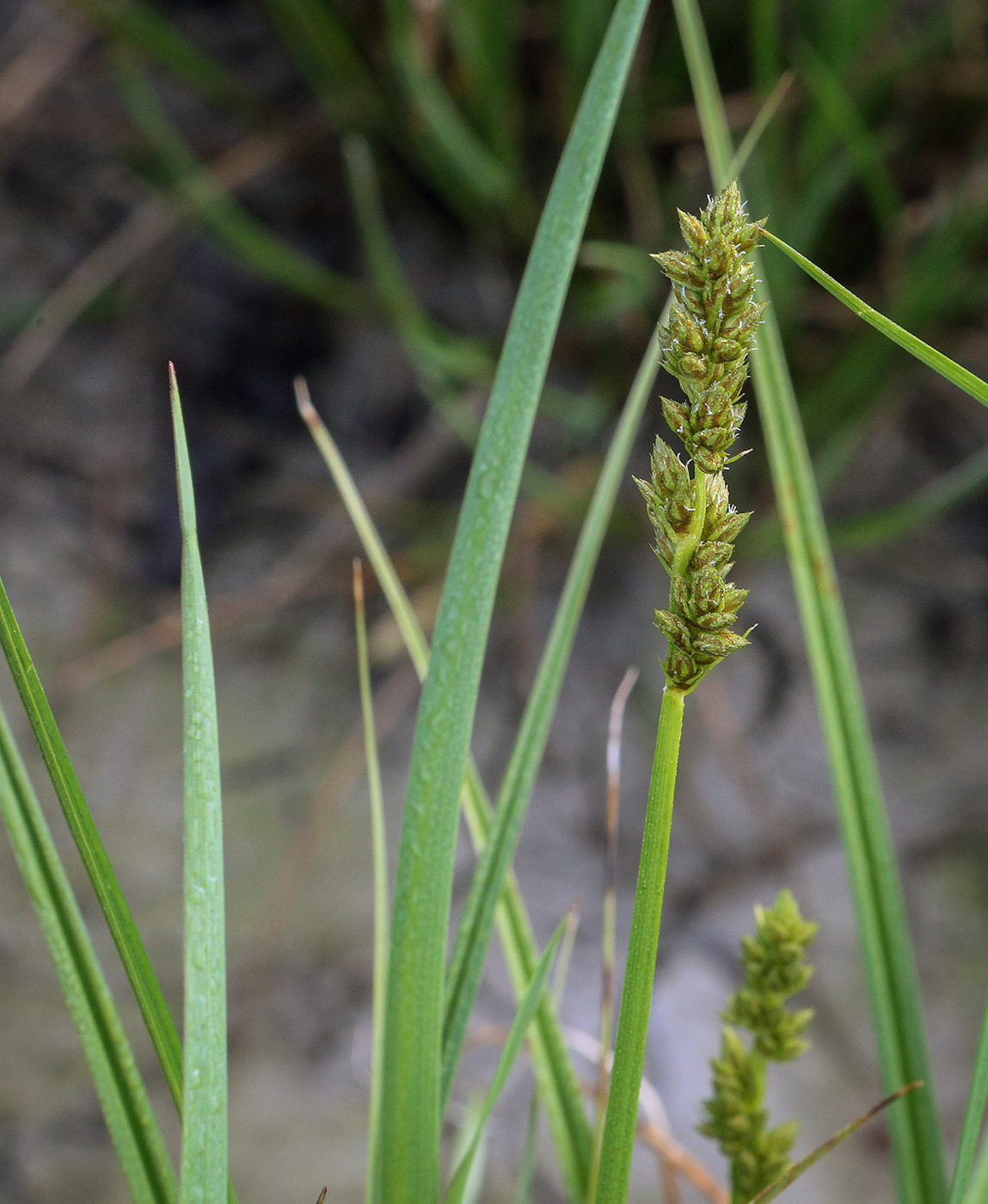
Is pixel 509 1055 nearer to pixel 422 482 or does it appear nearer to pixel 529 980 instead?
pixel 529 980

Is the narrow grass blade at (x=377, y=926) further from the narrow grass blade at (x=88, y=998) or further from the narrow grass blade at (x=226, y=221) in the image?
the narrow grass blade at (x=226, y=221)

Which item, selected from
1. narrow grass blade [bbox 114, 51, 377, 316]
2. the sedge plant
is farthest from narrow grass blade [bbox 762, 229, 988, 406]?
narrow grass blade [bbox 114, 51, 377, 316]

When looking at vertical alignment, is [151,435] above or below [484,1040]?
above

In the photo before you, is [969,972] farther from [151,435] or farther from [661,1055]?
[151,435]

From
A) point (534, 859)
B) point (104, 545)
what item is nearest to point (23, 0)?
point (104, 545)

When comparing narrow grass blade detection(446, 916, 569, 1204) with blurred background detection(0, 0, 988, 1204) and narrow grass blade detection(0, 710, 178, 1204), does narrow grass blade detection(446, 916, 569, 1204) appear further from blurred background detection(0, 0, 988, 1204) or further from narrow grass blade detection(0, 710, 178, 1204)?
blurred background detection(0, 0, 988, 1204)
